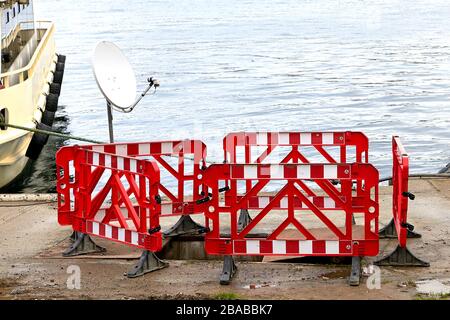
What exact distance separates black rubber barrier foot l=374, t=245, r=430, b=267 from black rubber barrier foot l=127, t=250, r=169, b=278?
2.15 m

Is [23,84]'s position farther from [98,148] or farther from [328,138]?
[328,138]

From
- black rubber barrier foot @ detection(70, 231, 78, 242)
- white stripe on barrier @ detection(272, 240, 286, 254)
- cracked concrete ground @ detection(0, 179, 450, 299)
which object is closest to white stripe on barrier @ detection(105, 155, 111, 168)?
cracked concrete ground @ detection(0, 179, 450, 299)

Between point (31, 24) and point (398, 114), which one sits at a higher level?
point (31, 24)

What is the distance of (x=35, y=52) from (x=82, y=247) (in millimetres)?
16643

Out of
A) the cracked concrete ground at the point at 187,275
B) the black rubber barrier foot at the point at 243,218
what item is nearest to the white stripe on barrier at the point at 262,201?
the black rubber barrier foot at the point at 243,218

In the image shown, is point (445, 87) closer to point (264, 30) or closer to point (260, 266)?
point (264, 30)

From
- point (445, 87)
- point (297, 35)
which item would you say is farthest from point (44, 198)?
point (297, 35)

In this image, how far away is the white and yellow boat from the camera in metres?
21.0

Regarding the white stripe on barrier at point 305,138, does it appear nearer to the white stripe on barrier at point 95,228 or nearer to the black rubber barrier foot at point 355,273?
the black rubber barrier foot at point 355,273

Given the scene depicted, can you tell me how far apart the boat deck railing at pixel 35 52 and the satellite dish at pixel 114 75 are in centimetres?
770

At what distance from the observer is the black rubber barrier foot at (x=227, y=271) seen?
955 cm

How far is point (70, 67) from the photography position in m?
48.7

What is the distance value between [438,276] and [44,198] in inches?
238

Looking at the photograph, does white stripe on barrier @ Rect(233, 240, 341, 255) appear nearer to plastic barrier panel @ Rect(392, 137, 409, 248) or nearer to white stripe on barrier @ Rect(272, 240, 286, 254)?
white stripe on barrier @ Rect(272, 240, 286, 254)
